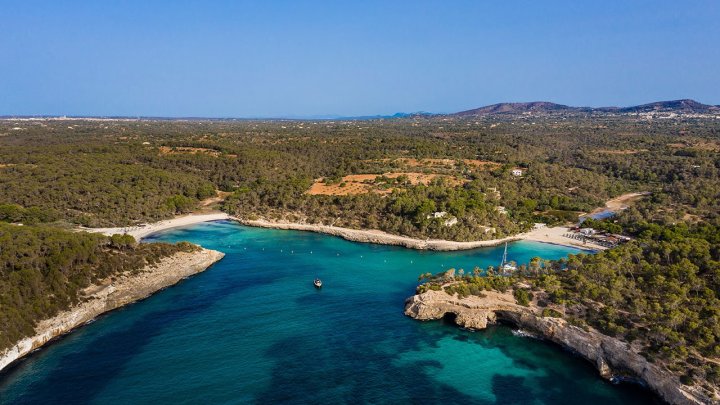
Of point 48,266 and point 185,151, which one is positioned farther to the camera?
point 185,151

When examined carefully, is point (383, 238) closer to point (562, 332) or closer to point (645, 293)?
point (562, 332)

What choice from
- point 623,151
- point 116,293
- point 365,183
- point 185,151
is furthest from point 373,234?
point 623,151

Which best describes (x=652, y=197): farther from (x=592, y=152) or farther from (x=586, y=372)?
(x=586, y=372)

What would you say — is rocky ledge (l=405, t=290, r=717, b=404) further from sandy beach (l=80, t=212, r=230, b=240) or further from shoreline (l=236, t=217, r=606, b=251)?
sandy beach (l=80, t=212, r=230, b=240)

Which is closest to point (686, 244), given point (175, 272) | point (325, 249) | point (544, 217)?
point (544, 217)

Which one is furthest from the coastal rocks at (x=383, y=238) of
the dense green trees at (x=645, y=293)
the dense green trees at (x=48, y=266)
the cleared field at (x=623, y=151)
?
the cleared field at (x=623, y=151)

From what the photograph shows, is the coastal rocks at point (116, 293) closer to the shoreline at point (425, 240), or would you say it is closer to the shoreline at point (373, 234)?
the shoreline at point (373, 234)
